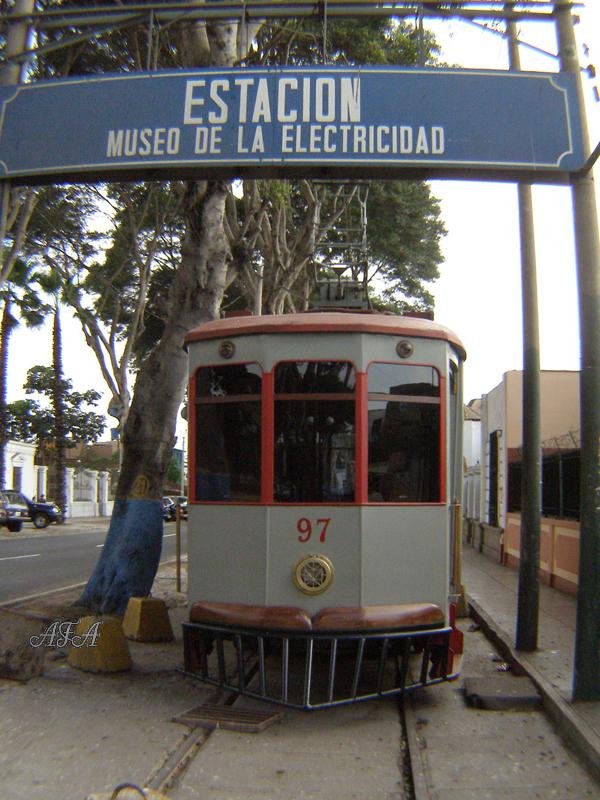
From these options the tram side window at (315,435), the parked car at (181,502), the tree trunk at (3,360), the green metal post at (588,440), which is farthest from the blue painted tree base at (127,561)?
the tree trunk at (3,360)

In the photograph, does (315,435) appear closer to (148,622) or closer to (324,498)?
(324,498)

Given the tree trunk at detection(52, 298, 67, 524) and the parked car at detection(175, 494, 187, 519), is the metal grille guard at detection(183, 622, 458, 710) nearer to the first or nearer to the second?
the parked car at detection(175, 494, 187, 519)

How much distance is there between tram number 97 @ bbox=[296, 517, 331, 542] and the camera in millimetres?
6660

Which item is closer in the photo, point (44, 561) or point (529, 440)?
point (529, 440)

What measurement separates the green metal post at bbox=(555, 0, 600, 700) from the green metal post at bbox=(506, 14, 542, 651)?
2067mm

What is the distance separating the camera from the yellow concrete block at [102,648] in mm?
7750

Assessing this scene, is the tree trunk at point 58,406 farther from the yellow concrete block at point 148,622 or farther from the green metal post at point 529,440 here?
the green metal post at point 529,440

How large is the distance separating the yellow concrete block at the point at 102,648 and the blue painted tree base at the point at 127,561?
→ 2.24m

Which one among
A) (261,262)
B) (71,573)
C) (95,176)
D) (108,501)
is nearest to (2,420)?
(261,262)

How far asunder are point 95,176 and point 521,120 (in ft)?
11.8

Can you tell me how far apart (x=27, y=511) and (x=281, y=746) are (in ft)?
99.7

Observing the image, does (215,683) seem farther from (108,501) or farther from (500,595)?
(108,501)

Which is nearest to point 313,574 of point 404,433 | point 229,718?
point 229,718

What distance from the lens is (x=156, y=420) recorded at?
10656mm
